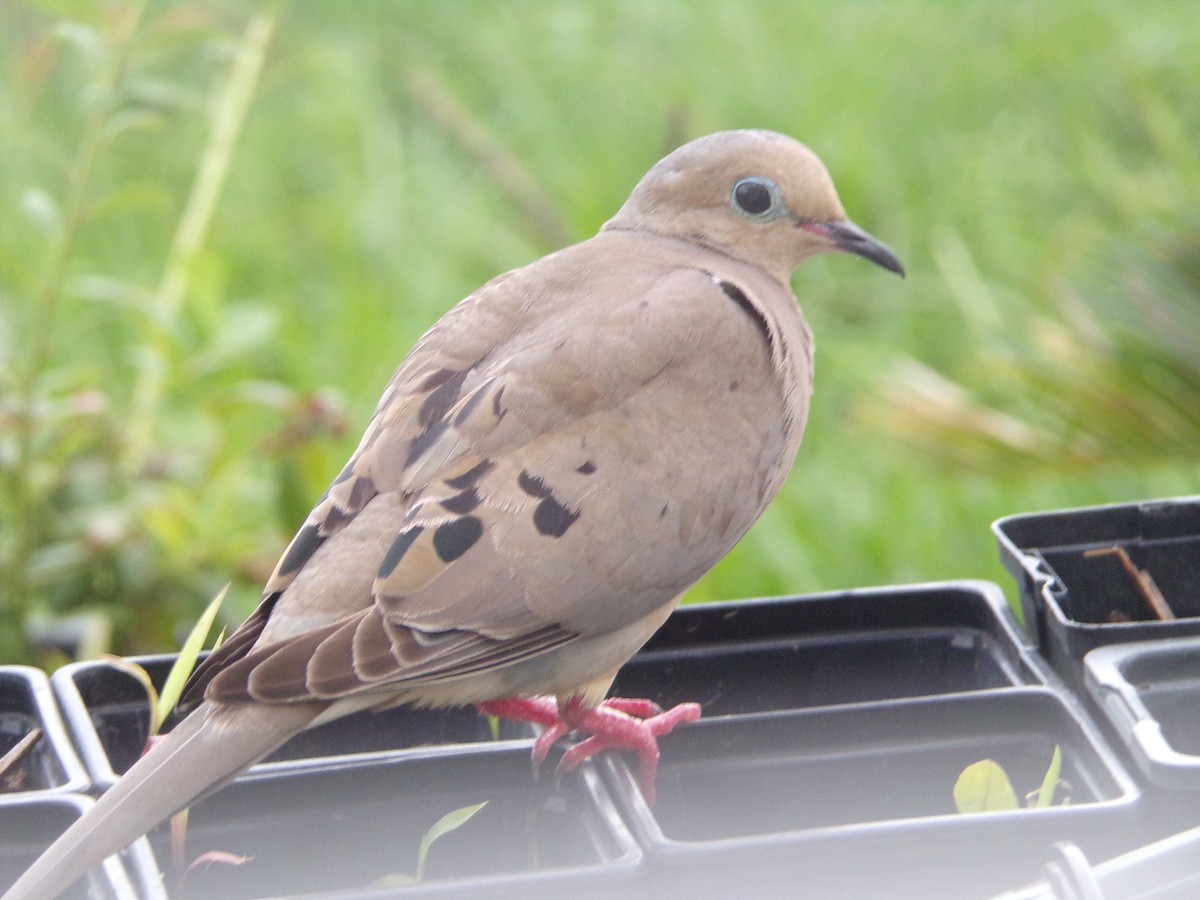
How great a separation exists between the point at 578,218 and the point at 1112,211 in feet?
5.11

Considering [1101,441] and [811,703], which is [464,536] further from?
[1101,441]

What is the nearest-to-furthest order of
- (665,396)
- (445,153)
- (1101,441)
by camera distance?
(665,396)
(1101,441)
(445,153)

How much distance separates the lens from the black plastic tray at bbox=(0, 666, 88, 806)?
5.72ft

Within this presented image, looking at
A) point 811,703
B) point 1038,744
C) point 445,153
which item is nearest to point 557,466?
point 811,703

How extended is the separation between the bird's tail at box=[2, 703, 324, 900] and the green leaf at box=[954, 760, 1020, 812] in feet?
2.21

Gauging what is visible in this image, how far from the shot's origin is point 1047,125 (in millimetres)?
4977

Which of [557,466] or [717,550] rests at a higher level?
[557,466]

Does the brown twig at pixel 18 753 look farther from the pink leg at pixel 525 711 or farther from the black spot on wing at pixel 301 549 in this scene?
the pink leg at pixel 525 711

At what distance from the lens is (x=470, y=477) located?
1.98 metres

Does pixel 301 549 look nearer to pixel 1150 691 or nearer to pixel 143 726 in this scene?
pixel 143 726

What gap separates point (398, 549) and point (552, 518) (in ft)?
0.62

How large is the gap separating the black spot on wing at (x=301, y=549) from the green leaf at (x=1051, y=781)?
851 millimetres

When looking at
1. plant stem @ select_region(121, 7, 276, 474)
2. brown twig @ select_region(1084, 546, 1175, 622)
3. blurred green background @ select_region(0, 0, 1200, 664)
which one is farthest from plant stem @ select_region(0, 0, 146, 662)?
brown twig @ select_region(1084, 546, 1175, 622)

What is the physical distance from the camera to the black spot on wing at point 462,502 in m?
1.96
